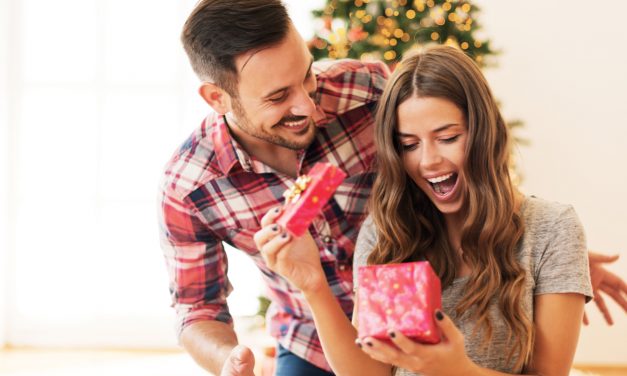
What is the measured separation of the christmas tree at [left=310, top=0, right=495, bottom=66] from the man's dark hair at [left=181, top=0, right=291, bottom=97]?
1737 millimetres

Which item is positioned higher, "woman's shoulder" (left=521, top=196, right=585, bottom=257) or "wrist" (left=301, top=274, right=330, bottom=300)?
"woman's shoulder" (left=521, top=196, right=585, bottom=257)

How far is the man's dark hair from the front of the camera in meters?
2.05

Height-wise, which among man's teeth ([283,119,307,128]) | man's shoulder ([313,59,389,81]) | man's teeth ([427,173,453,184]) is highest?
man's shoulder ([313,59,389,81])

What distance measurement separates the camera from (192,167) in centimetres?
227

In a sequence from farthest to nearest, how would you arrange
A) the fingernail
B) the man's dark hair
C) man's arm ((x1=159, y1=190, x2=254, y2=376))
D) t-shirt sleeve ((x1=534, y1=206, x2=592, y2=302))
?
1. man's arm ((x1=159, y1=190, x2=254, y2=376))
2. the man's dark hair
3. t-shirt sleeve ((x1=534, y1=206, x2=592, y2=302))
4. the fingernail

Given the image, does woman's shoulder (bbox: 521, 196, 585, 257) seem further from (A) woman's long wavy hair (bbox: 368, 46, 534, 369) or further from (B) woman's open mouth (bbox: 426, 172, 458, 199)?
(B) woman's open mouth (bbox: 426, 172, 458, 199)

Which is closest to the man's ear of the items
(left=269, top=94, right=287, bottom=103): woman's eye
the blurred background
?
(left=269, top=94, right=287, bottom=103): woman's eye

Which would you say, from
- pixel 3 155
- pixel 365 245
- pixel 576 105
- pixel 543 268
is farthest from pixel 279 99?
pixel 3 155

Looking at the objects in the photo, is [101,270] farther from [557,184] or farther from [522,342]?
[522,342]

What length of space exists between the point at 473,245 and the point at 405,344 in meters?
0.46

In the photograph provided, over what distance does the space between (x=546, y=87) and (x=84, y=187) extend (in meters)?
3.12

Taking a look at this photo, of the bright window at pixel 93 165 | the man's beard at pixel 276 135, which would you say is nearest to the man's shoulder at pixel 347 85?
the man's beard at pixel 276 135

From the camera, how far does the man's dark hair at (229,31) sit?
2.05m

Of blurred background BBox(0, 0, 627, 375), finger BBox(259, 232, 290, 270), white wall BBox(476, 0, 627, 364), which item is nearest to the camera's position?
finger BBox(259, 232, 290, 270)
